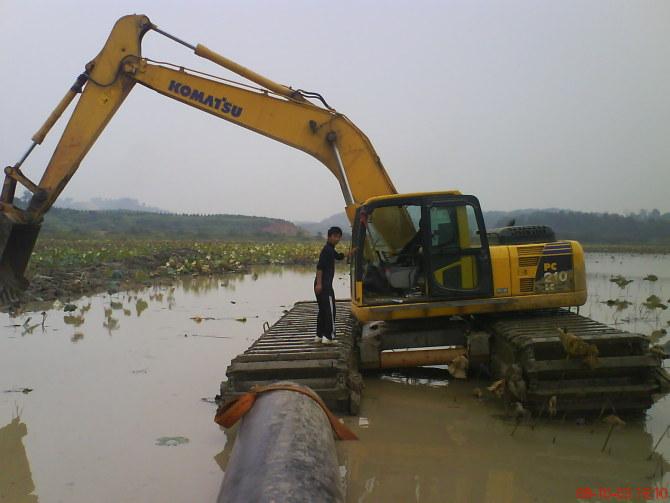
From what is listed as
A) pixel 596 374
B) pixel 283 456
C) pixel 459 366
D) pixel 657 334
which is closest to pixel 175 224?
pixel 657 334

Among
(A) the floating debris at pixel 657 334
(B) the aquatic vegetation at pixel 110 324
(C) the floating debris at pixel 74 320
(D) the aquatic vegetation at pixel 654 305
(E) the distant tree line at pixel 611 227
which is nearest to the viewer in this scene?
(A) the floating debris at pixel 657 334

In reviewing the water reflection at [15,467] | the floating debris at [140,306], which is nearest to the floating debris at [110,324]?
the floating debris at [140,306]

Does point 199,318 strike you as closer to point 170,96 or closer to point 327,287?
point 170,96

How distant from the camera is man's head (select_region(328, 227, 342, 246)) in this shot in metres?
6.70

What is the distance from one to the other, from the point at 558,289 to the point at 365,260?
2260 mm

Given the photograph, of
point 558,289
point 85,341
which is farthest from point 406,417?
point 85,341

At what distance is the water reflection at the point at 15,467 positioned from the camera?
438 cm

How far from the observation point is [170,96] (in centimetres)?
893

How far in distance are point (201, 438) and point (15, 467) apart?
1.48 m

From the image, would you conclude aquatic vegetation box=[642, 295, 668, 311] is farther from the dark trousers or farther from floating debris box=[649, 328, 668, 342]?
the dark trousers

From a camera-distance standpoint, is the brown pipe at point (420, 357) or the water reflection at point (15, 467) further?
the brown pipe at point (420, 357)

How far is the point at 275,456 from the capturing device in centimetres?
345

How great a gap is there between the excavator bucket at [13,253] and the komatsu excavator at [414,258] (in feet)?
0.05

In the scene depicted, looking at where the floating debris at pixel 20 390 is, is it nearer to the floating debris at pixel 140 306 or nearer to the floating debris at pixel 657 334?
the floating debris at pixel 140 306
